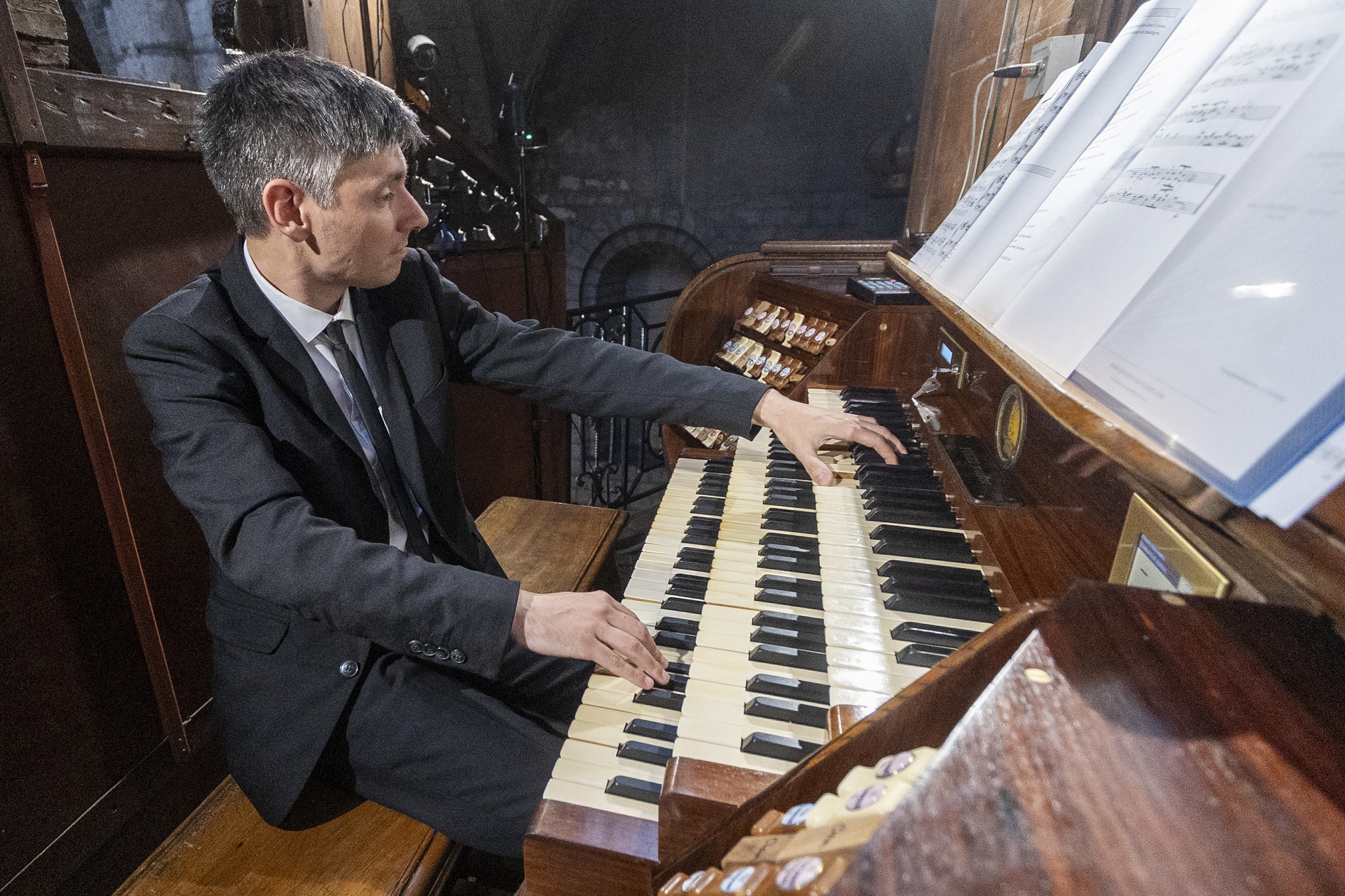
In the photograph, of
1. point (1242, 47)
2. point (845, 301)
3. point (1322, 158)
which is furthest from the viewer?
point (845, 301)

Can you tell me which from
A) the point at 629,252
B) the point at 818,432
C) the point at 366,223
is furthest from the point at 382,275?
the point at 629,252

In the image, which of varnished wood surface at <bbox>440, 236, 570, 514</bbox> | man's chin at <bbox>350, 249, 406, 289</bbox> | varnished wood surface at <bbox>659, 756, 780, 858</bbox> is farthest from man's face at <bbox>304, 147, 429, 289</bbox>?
varnished wood surface at <bbox>440, 236, 570, 514</bbox>

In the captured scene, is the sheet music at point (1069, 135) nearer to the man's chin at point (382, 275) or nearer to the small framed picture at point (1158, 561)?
the small framed picture at point (1158, 561)

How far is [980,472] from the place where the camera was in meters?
1.28

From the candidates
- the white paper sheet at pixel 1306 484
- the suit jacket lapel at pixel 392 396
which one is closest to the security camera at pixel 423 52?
the suit jacket lapel at pixel 392 396

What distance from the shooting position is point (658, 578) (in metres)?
1.30

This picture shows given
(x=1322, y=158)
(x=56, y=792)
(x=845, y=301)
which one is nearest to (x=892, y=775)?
(x=1322, y=158)

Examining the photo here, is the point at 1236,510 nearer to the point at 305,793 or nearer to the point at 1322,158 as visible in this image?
the point at 1322,158

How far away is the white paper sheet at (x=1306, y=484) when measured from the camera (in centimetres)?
44

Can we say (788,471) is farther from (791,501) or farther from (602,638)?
(602,638)

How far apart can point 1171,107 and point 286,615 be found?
181cm

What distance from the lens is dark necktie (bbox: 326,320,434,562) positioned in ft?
4.81

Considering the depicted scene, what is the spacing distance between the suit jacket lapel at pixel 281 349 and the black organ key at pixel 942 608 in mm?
1133

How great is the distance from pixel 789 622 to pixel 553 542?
1.37m
